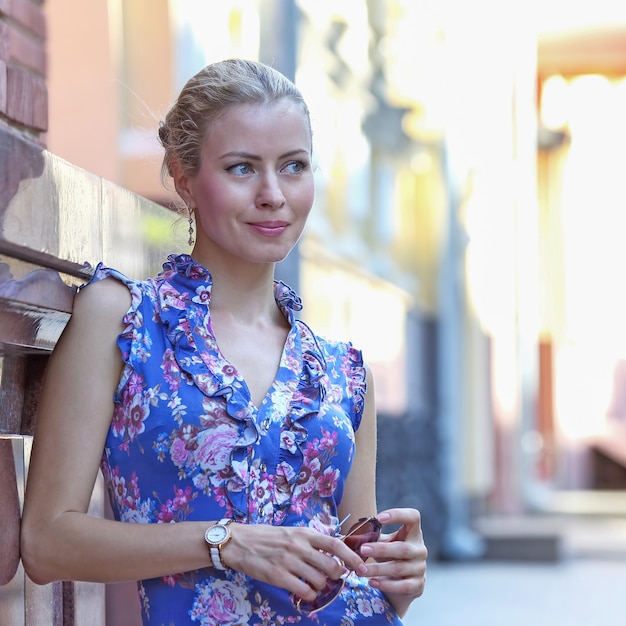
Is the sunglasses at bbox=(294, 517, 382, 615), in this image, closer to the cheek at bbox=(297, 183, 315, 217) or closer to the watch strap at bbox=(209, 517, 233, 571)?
the watch strap at bbox=(209, 517, 233, 571)

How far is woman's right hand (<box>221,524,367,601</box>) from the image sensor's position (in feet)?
5.74

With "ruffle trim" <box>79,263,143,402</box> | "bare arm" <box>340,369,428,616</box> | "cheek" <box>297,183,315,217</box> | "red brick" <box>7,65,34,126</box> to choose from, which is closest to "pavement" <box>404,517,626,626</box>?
"bare arm" <box>340,369,428,616</box>

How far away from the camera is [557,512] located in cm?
1641

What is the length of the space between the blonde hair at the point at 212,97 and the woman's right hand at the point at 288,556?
0.65 m

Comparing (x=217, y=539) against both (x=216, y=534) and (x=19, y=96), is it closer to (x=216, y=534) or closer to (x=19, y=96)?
(x=216, y=534)

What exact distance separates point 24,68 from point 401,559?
1269 millimetres

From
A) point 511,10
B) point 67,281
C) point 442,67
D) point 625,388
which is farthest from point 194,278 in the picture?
point 625,388

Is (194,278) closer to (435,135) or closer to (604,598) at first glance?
(604,598)

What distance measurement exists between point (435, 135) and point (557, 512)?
6533mm

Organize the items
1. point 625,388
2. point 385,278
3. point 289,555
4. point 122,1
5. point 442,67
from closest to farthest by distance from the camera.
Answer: point 289,555 < point 122,1 < point 385,278 < point 442,67 < point 625,388

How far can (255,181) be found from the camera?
6.72 feet

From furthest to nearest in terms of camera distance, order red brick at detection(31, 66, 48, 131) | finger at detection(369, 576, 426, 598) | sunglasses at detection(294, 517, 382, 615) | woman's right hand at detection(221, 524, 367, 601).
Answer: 1. red brick at detection(31, 66, 48, 131)
2. finger at detection(369, 576, 426, 598)
3. sunglasses at detection(294, 517, 382, 615)
4. woman's right hand at detection(221, 524, 367, 601)

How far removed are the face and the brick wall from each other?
46cm

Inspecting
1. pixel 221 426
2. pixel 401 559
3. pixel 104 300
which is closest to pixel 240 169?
pixel 104 300
